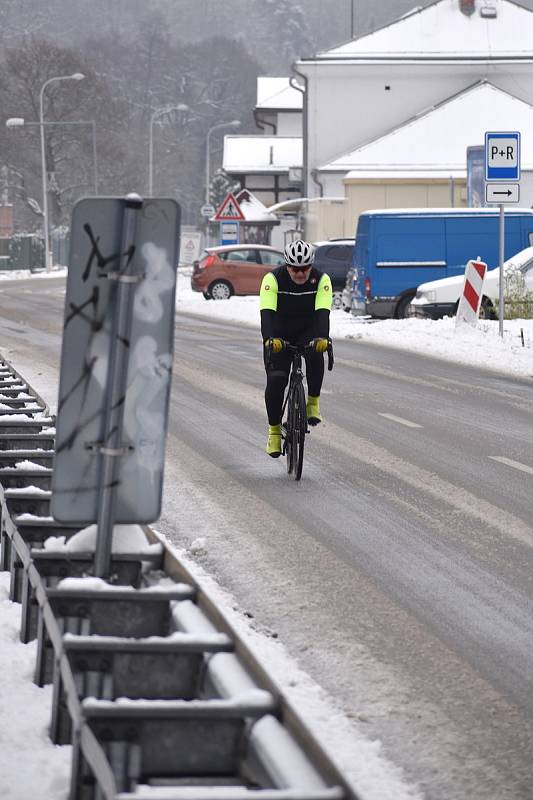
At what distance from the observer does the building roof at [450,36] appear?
65688mm

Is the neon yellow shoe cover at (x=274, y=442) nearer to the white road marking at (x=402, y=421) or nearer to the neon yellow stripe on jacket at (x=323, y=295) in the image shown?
the neon yellow stripe on jacket at (x=323, y=295)

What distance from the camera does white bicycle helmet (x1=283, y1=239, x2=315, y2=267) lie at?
1077cm

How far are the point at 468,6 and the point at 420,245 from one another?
128ft

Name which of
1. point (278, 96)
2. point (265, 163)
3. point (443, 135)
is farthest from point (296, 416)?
point (278, 96)

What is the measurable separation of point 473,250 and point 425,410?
634 inches

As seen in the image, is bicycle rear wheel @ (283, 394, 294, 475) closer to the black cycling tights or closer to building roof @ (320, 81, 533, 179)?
the black cycling tights

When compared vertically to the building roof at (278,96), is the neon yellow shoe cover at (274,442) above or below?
below

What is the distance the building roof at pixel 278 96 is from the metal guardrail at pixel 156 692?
7827 centimetres

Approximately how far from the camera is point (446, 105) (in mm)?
61625

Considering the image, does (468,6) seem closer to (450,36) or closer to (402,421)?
(450,36)

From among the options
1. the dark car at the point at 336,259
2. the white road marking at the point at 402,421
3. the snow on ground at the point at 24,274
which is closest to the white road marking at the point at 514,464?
the white road marking at the point at 402,421

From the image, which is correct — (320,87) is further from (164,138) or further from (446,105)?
(164,138)

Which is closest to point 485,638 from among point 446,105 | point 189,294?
point 189,294

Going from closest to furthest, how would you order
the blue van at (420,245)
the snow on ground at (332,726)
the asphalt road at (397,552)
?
the snow on ground at (332,726) → the asphalt road at (397,552) → the blue van at (420,245)
